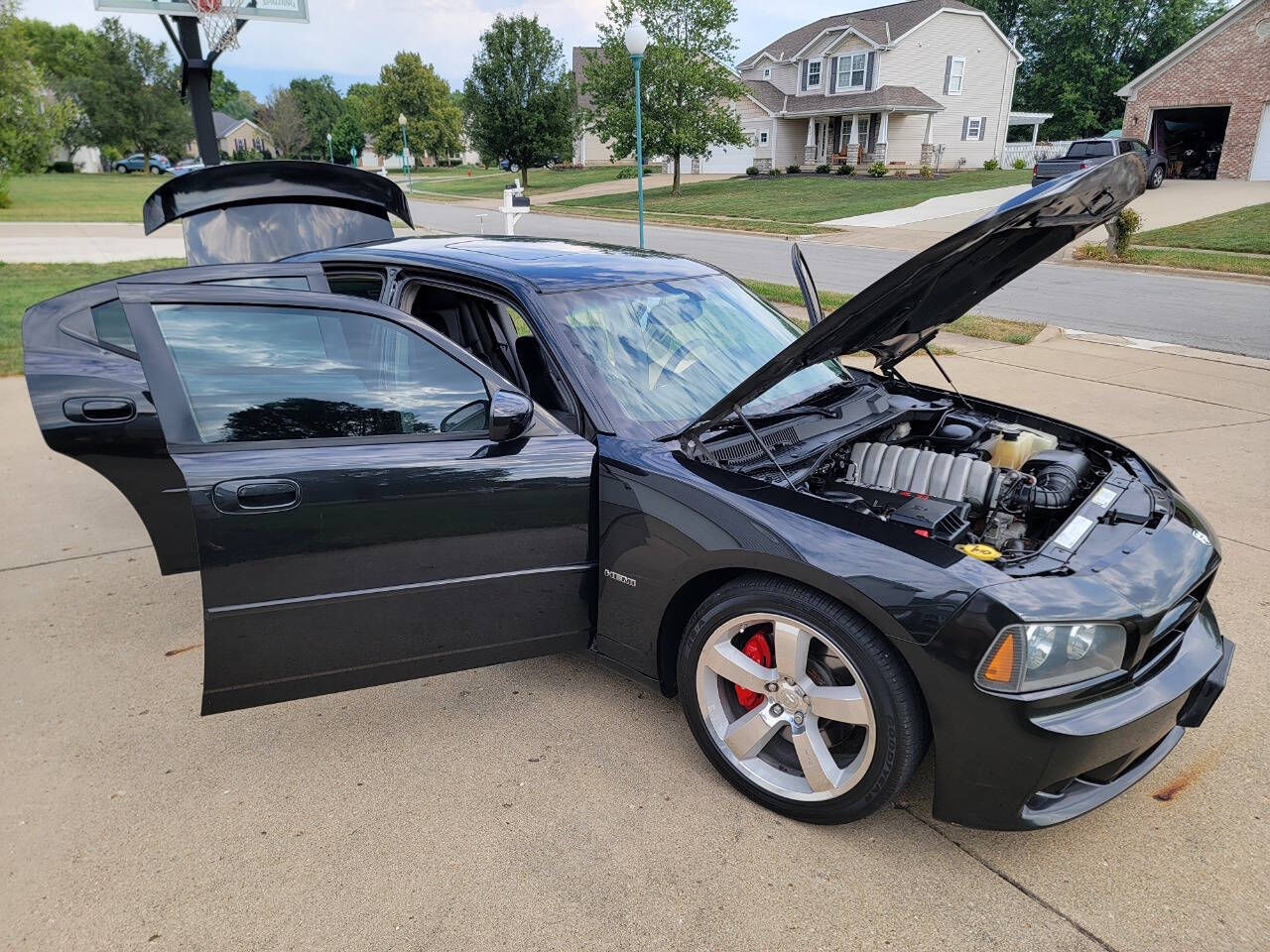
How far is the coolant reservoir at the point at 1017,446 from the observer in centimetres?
330

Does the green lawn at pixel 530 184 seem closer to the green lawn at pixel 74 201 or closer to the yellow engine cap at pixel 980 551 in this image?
the green lawn at pixel 74 201

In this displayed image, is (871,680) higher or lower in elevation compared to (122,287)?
lower

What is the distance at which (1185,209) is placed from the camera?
80.4 feet

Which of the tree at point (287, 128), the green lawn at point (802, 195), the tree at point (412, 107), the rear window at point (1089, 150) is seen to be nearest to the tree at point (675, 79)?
the green lawn at point (802, 195)

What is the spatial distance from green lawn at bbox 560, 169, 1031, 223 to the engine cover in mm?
24651

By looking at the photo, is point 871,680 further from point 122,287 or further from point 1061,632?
point 122,287

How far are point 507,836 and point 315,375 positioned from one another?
1602 mm

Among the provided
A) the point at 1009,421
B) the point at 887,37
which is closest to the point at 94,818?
the point at 1009,421

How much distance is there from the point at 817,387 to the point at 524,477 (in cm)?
141

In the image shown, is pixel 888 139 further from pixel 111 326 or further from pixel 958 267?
pixel 111 326

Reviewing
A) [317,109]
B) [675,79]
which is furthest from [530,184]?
[317,109]

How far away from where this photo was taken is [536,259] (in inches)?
139

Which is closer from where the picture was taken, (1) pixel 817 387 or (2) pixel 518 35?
(1) pixel 817 387

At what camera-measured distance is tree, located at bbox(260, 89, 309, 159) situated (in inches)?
3051
